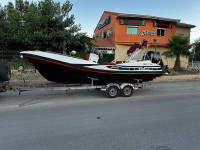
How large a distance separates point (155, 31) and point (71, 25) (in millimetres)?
11637

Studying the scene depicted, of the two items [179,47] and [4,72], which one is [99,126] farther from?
[179,47]

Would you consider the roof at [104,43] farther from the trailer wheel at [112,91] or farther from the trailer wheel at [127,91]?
the trailer wheel at [112,91]

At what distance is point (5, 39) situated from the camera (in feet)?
46.3

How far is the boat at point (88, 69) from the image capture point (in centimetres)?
609

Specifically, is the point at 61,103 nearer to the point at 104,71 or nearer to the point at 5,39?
the point at 104,71

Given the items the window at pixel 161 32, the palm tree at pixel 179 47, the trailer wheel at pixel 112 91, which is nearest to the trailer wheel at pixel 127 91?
the trailer wheel at pixel 112 91

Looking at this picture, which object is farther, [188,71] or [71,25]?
[188,71]

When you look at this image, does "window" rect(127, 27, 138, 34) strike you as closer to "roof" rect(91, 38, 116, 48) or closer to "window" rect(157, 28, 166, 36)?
"roof" rect(91, 38, 116, 48)

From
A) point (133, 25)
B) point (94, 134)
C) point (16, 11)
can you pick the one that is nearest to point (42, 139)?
point (94, 134)

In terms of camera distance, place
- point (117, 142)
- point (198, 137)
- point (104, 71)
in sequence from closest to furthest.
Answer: point (117, 142) → point (198, 137) → point (104, 71)

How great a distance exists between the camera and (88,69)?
6539 millimetres

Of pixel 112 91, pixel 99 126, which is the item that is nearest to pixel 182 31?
pixel 112 91

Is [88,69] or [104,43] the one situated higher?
[104,43]

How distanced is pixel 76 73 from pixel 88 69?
529 millimetres
